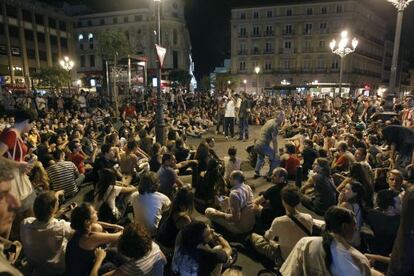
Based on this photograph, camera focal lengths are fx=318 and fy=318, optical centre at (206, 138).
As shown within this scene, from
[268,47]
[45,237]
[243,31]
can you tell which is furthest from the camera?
[243,31]

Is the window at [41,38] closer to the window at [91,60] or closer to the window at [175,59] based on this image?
the window at [91,60]

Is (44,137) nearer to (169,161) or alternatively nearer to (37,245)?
(169,161)

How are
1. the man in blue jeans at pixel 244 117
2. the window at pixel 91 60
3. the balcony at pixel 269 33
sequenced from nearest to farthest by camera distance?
the man in blue jeans at pixel 244 117
the balcony at pixel 269 33
the window at pixel 91 60

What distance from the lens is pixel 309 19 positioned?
56.8 metres

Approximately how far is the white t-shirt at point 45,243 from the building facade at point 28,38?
1631 inches

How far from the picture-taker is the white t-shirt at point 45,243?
11.9 feet

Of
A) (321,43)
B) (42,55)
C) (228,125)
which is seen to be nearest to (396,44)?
(228,125)

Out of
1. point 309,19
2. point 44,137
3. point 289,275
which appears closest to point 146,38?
point 309,19

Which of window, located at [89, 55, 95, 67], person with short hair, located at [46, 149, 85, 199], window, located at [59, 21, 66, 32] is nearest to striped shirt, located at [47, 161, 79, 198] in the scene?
person with short hair, located at [46, 149, 85, 199]

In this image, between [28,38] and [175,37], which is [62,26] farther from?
[175,37]

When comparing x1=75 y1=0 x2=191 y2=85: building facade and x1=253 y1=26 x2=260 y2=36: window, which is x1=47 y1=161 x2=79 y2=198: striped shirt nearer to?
x1=75 y1=0 x2=191 y2=85: building facade

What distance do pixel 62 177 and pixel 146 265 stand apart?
4.48 metres

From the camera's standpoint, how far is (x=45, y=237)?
3645mm

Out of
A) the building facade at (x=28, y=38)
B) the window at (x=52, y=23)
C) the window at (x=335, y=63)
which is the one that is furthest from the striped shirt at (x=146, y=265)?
the window at (x=52, y=23)
